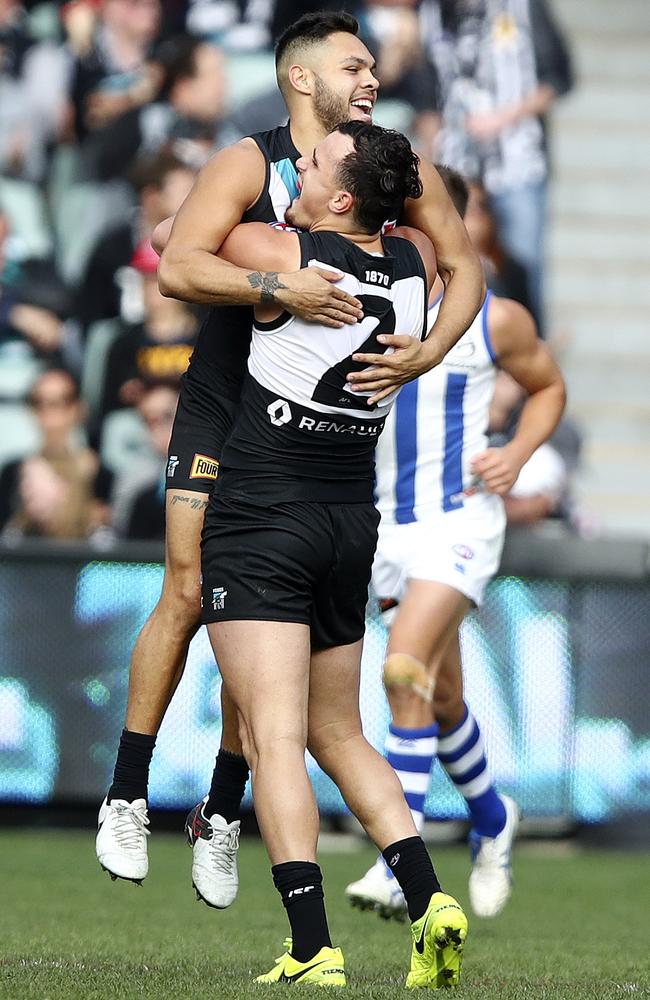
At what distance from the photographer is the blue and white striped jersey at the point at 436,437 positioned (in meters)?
6.86

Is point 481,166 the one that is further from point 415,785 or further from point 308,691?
point 308,691

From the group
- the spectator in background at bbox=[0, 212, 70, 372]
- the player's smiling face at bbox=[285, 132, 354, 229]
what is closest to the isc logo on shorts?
the player's smiling face at bbox=[285, 132, 354, 229]

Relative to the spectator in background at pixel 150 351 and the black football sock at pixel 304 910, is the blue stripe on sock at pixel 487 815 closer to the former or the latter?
the black football sock at pixel 304 910

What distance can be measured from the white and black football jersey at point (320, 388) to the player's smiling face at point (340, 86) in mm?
497

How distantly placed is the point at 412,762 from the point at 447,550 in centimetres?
86

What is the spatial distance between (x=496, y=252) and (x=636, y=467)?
2360 mm

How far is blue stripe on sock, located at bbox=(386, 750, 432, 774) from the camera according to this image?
643cm

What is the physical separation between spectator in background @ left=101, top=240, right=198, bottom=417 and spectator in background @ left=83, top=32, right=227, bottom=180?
104cm

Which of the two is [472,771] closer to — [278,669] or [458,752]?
[458,752]

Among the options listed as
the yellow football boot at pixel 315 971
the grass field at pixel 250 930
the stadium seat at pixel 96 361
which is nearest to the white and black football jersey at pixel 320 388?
the yellow football boot at pixel 315 971

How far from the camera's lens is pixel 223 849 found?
5223 mm

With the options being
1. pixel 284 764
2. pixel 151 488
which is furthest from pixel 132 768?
pixel 151 488

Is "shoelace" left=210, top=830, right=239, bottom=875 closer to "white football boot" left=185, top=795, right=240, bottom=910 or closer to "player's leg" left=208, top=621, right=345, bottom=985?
"white football boot" left=185, top=795, right=240, bottom=910

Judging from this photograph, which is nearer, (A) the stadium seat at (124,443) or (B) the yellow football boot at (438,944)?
(B) the yellow football boot at (438,944)
